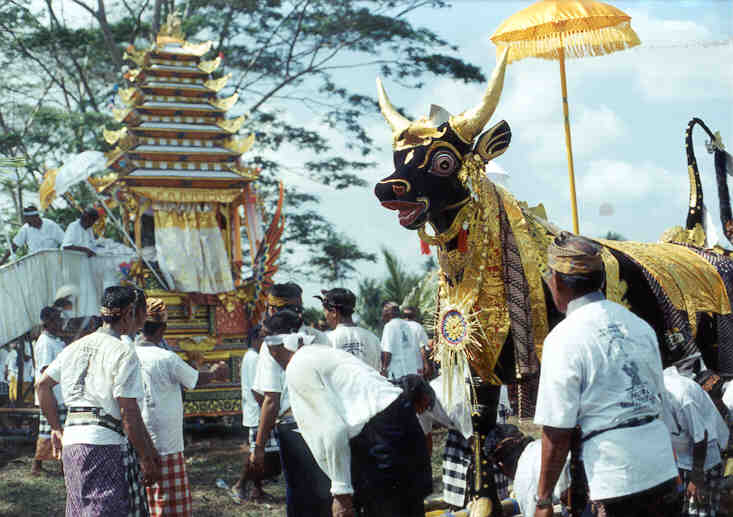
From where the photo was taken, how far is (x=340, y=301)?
5812 mm

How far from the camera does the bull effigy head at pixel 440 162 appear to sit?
500 centimetres

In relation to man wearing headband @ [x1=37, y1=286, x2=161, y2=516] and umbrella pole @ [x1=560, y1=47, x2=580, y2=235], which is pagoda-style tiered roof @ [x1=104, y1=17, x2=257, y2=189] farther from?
man wearing headband @ [x1=37, y1=286, x2=161, y2=516]

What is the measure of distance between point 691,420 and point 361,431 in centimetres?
236

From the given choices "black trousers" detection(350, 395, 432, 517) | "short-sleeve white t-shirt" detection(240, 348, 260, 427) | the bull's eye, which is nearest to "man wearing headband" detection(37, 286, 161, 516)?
"black trousers" detection(350, 395, 432, 517)

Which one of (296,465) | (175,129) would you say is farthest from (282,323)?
(175,129)

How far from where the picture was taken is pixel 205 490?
26.5 feet

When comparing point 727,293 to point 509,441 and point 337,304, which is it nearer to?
point 509,441

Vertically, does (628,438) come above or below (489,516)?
above

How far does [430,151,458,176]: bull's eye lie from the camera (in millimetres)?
5016

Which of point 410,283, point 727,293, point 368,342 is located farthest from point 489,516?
point 410,283

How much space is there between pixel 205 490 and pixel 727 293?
15.6 ft

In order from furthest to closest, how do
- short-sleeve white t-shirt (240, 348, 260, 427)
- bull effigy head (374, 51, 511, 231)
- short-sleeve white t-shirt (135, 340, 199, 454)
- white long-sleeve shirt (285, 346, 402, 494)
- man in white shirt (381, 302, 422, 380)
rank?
1. man in white shirt (381, 302, 422, 380)
2. short-sleeve white t-shirt (240, 348, 260, 427)
3. short-sleeve white t-shirt (135, 340, 199, 454)
4. bull effigy head (374, 51, 511, 231)
5. white long-sleeve shirt (285, 346, 402, 494)

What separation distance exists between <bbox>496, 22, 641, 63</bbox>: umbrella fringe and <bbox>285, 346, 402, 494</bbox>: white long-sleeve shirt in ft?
11.7

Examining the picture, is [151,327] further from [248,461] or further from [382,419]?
[382,419]
